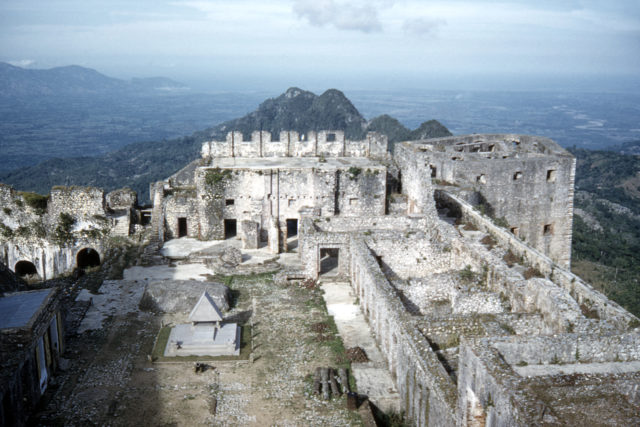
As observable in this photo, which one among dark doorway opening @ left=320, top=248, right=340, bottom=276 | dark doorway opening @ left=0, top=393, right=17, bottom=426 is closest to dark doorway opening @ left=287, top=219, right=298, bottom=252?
dark doorway opening @ left=320, top=248, right=340, bottom=276

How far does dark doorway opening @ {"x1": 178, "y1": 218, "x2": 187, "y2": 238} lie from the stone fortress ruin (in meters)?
0.11

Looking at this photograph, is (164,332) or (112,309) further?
(112,309)

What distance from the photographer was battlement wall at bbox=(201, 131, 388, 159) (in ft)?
106

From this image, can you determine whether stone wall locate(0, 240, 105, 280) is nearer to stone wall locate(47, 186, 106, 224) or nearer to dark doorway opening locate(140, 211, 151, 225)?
stone wall locate(47, 186, 106, 224)

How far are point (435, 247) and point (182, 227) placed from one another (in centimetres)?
1305

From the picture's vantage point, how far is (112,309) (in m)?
22.0

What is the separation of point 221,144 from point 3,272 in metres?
13.2

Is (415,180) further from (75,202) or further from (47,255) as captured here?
(47,255)

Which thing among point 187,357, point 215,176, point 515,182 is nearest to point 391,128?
point 515,182

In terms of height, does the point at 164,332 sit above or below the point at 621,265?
above

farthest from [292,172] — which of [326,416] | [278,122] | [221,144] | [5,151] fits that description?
[5,151]

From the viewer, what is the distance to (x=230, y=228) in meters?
31.0

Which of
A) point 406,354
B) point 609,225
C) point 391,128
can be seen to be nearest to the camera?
point 406,354

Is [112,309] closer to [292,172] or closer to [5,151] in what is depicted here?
[292,172]
